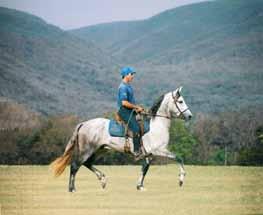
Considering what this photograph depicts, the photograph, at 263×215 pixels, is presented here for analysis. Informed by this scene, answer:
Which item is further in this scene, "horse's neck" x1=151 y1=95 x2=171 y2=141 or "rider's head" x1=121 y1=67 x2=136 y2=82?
"horse's neck" x1=151 y1=95 x2=171 y2=141

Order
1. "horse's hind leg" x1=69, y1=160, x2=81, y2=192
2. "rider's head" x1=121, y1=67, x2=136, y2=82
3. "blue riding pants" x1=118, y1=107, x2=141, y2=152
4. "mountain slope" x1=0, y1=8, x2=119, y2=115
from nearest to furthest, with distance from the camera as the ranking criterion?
"rider's head" x1=121, y1=67, x2=136, y2=82 < "horse's hind leg" x1=69, y1=160, x2=81, y2=192 < "blue riding pants" x1=118, y1=107, x2=141, y2=152 < "mountain slope" x1=0, y1=8, x2=119, y2=115

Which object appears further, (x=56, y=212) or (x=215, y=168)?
(x=215, y=168)

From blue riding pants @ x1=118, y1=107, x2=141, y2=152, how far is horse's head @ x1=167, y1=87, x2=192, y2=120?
1.50 ft

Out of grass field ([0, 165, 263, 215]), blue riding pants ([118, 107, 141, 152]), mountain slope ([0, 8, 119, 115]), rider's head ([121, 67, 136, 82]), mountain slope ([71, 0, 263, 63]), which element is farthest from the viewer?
mountain slope ([71, 0, 263, 63])

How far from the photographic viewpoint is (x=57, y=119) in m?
13.0

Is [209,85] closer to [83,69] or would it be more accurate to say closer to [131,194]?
[83,69]

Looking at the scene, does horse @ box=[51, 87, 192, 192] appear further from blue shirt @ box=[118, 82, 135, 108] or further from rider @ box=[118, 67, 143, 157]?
blue shirt @ box=[118, 82, 135, 108]

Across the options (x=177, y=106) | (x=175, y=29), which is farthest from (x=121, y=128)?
(x=175, y=29)

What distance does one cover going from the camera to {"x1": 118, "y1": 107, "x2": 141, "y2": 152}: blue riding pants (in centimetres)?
968

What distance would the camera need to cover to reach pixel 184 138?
1354 cm

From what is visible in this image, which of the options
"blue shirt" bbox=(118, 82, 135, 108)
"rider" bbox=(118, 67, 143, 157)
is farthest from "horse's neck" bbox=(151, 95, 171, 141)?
"blue shirt" bbox=(118, 82, 135, 108)

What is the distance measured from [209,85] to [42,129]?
3357 mm

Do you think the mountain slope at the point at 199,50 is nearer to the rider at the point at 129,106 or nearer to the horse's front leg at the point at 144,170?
the rider at the point at 129,106

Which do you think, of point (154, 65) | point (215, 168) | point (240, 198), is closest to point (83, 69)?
point (154, 65)
